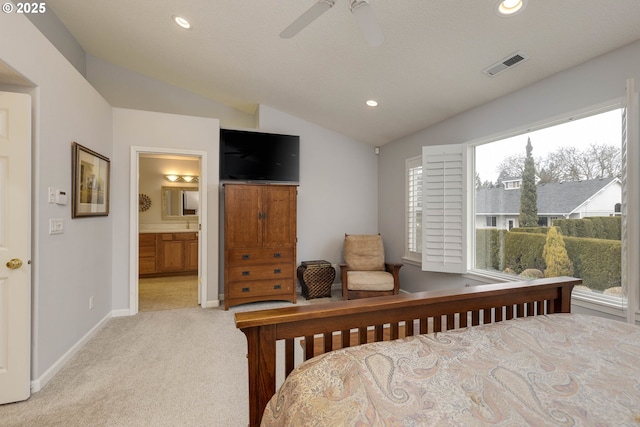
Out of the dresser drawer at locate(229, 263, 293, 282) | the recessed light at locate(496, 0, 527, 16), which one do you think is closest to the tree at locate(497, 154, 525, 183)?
the recessed light at locate(496, 0, 527, 16)

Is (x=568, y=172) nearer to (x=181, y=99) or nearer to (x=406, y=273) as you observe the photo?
(x=406, y=273)

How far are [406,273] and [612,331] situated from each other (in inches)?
123

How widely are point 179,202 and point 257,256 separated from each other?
3.14 metres

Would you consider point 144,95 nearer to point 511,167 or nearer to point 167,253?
point 167,253

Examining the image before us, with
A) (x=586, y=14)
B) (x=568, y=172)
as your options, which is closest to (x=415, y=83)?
(x=586, y=14)

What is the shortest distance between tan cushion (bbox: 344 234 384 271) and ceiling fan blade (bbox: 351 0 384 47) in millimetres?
3027

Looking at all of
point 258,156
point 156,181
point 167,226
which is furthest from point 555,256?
point 156,181

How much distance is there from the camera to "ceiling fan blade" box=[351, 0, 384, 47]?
1.56 meters

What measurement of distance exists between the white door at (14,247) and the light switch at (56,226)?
0.32 m

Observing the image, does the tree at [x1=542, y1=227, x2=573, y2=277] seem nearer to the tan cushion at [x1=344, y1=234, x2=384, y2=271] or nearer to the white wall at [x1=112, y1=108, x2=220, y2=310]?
the tan cushion at [x1=344, y1=234, x2=384, y2=271]

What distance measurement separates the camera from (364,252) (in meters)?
4.37

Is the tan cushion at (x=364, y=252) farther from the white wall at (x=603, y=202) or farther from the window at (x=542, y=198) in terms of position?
the white wall at (x=603, y=202)

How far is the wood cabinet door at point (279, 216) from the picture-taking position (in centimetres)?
385

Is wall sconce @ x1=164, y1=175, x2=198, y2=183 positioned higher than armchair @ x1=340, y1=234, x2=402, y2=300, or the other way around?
wall sconce @ x1=164, y1=175, x2=198, y2=183
